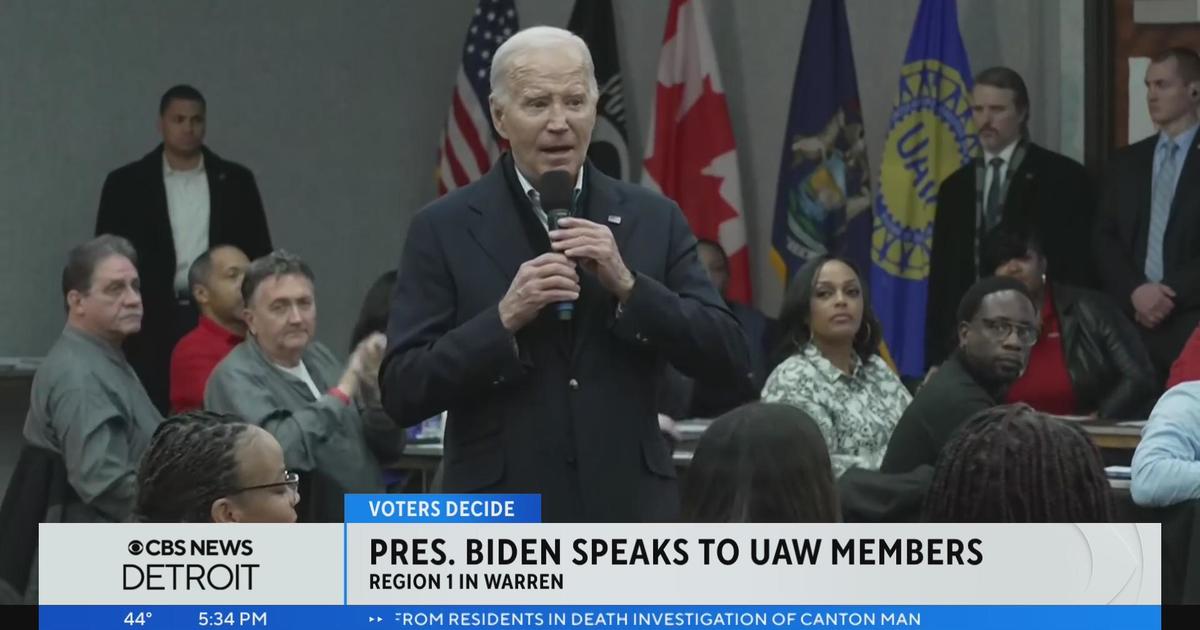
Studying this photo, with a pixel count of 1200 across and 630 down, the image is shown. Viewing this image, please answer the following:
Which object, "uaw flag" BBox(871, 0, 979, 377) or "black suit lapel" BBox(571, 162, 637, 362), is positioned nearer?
"black suit lapel" BBox(571, 162, 637, 362)

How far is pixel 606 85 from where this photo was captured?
8391 mm

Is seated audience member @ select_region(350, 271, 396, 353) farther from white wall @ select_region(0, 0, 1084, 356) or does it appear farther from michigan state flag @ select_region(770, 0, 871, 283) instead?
michigan state flag @ select_region(770, 0, 871, 283)

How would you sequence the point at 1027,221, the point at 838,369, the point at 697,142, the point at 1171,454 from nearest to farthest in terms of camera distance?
the point at 1171,454, the point at 838,369, the point at 1027,221, the point at 697,142

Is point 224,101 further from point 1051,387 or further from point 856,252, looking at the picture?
point 1051,387

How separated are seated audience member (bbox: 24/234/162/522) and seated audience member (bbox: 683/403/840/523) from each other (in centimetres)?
223

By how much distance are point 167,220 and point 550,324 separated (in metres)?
4.97

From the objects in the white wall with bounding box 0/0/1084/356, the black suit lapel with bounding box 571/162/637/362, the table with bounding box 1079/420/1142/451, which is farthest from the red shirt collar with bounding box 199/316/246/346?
the black suit lapel with bounding box 571/162/637/362

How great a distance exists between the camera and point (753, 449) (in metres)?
2.34

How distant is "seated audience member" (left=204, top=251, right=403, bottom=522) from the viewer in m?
4.57

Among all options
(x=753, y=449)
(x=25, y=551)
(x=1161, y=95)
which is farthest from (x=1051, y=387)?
(x=753, y=449)

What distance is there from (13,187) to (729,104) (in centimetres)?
299

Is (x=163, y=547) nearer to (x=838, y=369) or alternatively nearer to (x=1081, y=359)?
(x=838, y=369)

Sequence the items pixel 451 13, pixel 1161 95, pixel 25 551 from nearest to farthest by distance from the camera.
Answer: pixel 25 551, pixel 1161 95, pixel 451 13

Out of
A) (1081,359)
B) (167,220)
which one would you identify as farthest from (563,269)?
(167,220)
